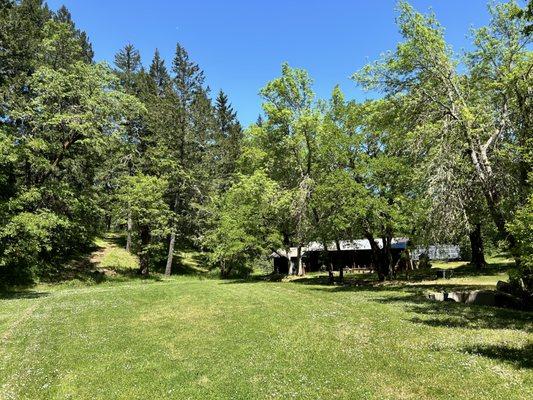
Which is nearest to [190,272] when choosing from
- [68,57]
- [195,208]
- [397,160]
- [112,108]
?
[195,208]

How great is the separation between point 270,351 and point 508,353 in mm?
6451

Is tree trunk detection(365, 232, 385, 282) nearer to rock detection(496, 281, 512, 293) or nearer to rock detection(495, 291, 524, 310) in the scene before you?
rock detection(496, 281, 512, 293)

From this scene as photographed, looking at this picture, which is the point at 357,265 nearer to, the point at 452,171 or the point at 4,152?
the point at 452,171

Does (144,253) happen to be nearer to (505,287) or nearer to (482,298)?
(482,298)

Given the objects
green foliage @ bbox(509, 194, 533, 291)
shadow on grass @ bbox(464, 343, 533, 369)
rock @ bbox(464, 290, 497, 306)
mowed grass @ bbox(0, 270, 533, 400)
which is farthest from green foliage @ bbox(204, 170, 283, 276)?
shadow on grass @ bbox(464, 343, 533, 369)

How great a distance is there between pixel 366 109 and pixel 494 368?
78.4 ft

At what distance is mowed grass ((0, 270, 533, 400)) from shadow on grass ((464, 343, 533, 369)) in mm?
27

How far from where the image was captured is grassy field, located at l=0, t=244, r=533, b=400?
9.45 metres

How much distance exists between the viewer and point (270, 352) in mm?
12102

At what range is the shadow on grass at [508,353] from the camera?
407 inches

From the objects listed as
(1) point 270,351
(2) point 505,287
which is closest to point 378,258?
(2) point 505,287

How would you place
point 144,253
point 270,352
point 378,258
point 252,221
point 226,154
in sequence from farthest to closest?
point 226,154 < point 144,253 < point 252,221 < point 378,258 < point 270,352

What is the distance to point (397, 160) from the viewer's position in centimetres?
2812

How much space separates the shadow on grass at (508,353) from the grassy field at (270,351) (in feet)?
0.15
